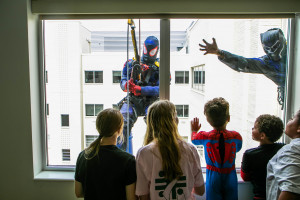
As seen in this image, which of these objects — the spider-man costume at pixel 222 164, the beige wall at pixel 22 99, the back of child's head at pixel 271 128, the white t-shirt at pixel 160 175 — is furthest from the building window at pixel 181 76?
the white t-shirt at pixel 160 175

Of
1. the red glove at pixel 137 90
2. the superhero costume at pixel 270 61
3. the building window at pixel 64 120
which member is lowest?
the building window at pixel 64 120

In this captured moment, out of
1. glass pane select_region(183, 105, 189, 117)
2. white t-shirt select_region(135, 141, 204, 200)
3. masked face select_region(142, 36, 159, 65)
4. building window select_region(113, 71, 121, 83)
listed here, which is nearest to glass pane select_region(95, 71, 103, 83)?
building window select_region(113, 71, 121, 83)

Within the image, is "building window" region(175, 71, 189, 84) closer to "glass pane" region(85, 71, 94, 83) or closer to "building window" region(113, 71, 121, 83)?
"building window" region(113, 71, 121, 83)

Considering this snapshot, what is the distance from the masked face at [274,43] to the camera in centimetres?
182

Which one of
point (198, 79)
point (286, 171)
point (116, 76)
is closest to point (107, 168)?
point (286, 171)

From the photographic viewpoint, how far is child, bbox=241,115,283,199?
1.33m

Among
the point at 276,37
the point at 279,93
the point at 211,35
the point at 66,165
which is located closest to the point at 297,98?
the point at 279,93

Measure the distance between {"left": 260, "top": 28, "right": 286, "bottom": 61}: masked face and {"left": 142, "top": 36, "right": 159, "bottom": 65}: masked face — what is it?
0.89 metres

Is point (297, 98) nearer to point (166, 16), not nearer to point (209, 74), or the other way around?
point (209, 74)

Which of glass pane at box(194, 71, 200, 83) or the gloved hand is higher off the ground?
glass pane at box(194, 71, 200, 83)

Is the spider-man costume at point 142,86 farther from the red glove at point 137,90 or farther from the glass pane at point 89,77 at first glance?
the glass pane at point 89,77

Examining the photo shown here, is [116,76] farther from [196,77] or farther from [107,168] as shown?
[107,168]

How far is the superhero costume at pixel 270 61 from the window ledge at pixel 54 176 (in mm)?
1572

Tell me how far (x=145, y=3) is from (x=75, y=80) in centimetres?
86
